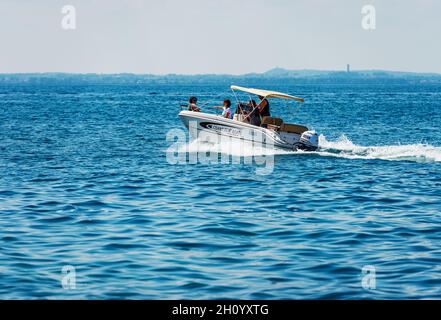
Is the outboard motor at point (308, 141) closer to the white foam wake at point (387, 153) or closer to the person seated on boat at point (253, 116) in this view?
the white foam wake at point (387, 153)

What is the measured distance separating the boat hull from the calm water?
3.36ft

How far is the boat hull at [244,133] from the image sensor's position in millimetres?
29312

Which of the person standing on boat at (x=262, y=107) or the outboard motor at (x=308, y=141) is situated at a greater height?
the person standing on boat at (x=262, y=107)

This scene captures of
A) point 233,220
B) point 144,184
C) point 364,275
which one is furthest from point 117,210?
point 364,275

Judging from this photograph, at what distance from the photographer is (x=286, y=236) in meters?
15.2

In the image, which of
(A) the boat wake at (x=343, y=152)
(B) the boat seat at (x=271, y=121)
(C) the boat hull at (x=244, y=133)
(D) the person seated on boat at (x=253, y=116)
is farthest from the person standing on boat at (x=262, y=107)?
(A) the boat wake at (x=343, y=152)

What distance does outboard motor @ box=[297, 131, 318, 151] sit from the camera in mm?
29797

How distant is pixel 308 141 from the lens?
2991 cm

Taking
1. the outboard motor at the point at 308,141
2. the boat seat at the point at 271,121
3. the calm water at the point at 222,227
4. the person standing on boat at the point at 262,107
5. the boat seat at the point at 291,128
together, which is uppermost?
the person standing on boat at the point at 262,107

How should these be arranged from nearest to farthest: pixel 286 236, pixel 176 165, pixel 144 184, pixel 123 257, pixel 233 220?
pixel 123 257 < pixel 286 236 < pixel 233 220 < pixel 144 184 < pixel 176 165

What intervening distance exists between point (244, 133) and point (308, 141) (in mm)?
2838
